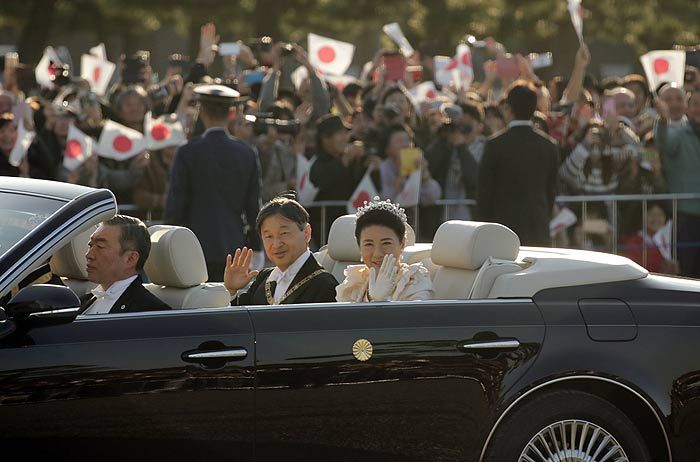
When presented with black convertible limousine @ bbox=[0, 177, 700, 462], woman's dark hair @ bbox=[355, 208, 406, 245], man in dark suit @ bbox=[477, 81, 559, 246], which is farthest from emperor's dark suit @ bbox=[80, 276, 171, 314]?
man in dark suit @ bbox=[477, 81, 559, 246]

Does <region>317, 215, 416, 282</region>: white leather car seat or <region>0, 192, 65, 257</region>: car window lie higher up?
<region>0, 192, 65, 257</region>: car window

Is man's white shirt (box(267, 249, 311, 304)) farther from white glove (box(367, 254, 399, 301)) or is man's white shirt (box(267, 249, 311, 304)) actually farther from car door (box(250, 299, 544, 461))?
car door (box(250, 299, 544, 461))

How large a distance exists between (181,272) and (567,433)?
175cm

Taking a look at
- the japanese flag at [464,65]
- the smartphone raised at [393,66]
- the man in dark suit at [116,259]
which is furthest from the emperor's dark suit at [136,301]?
the japanese flag at [464,65]

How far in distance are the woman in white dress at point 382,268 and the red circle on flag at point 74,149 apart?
6586 millimetres

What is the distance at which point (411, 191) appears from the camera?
13281mm

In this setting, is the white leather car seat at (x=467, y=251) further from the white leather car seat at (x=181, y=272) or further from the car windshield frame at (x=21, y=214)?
the car windshield frame at (x=21, y=214)

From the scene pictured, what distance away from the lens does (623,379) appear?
6.22 m

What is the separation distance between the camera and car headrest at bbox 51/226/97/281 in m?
6.73

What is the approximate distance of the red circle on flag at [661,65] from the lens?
1698cm

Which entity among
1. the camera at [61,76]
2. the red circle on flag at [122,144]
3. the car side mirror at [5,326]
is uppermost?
the camera at [61,76]

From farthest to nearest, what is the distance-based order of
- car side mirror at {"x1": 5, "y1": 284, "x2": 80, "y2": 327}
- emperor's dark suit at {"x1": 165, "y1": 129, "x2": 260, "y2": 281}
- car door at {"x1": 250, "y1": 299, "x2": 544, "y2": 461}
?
emperor's dark suit at {"x1": 165, "y1": 129, "x2": 260, "y2": 281}
car door at {"x1": 250, "y1": 299, "x2": 544, "y2": 461}
car side mirror at {"x1": 5, "y1": 284, "x2": 80, "y2": 327}

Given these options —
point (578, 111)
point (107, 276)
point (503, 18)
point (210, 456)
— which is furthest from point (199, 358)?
point (503, 18)

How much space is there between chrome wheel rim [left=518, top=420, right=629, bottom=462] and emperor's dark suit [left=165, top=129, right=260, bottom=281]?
14.8ft
